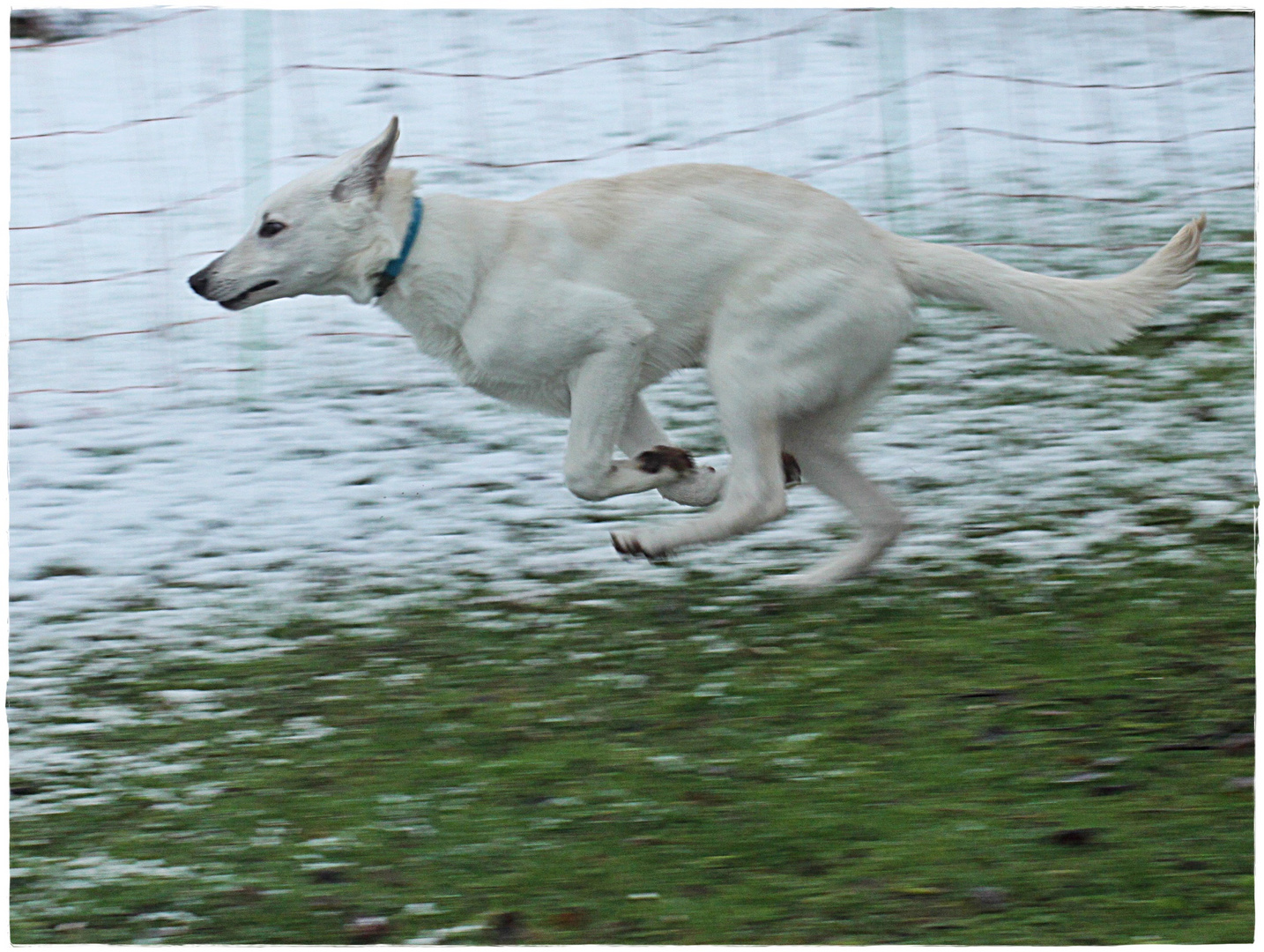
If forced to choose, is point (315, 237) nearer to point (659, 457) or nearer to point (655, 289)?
point (655, 289)

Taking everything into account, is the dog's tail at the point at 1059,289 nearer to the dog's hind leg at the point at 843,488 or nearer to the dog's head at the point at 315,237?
the dog's hind leg at the point at 843,488

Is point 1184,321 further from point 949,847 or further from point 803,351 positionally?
point 949,847

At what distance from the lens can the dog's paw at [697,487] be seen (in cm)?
477


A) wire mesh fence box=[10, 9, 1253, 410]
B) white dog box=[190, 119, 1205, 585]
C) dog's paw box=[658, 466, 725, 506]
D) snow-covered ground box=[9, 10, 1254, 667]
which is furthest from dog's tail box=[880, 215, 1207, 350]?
wire mesh fence box=[10, 9, 1253, 410]

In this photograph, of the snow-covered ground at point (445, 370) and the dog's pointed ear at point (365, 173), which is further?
the snow-covered ground at point (445, 370)

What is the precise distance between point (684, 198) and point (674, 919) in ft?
7.27

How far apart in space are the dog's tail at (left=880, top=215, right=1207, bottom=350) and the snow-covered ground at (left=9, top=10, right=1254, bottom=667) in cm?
98

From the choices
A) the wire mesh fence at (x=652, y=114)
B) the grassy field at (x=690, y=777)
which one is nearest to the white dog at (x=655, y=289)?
Result: the grassy field at (x=690, y=777)

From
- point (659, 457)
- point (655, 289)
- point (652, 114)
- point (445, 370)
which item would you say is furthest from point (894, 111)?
point (659, 457)

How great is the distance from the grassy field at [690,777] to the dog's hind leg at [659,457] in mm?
423

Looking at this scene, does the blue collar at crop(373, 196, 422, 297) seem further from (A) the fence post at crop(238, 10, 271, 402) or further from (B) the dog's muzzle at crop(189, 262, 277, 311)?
(A) the fence post at crop(238, 10, 271, 402)

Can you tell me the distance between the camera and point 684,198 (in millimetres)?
4715

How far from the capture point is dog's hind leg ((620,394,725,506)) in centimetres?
472

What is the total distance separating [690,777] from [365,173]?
6.66ft
